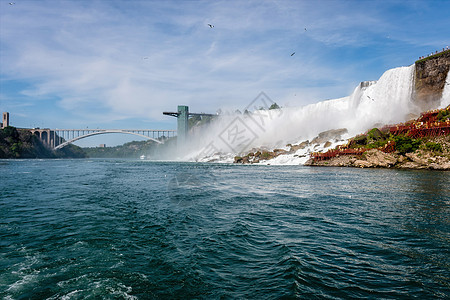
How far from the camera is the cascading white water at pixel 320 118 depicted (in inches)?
1537

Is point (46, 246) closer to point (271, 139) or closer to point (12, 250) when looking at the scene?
point (12, 250)

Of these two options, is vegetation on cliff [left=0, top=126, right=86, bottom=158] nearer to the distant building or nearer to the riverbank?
the distant building

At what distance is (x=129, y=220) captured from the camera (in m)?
7.91

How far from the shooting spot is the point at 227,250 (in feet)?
17.7

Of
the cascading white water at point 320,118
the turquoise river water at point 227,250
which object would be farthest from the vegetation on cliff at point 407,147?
the turquoise river water at point 227,250

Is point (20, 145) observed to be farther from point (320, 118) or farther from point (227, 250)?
point (227, 250)

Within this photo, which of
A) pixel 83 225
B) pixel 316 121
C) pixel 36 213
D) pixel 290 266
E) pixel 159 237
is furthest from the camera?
pixel 316 121

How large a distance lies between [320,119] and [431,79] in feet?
65.4

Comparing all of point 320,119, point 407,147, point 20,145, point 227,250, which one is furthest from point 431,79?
point 20,145

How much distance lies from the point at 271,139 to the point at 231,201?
51840 mm

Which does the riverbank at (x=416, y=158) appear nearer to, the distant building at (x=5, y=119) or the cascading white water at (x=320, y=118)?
the cascading white water at (x=320, y=118)

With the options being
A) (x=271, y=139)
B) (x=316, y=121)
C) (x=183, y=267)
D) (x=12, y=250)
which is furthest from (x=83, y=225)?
(x=271, y=139)

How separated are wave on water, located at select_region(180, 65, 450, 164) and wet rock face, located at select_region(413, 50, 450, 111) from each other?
77 centimetres

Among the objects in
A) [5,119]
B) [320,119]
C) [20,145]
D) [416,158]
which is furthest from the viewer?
[5,119]
